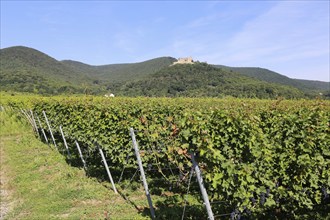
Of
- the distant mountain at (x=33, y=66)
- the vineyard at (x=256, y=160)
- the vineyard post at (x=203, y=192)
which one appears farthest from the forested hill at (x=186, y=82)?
the vineyard post at (x=203, y=192)

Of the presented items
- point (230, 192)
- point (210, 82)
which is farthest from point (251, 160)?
point (210, 82)

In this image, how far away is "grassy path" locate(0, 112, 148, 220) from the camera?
26.7 ft

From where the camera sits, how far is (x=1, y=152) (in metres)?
17.6

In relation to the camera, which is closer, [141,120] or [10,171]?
[141,120]

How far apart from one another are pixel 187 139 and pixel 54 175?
8.04m

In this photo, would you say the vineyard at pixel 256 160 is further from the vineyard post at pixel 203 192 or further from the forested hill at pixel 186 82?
the forested hill at pixel 186 82

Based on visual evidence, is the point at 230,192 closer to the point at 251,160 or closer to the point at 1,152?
the point at 251,160

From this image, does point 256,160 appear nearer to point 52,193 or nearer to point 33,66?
point 52,193

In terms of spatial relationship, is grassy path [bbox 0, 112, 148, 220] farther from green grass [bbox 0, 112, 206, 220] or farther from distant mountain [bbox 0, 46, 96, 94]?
distant mountain [bbox 0, 46, 96, 94]

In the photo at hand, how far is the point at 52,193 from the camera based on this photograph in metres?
9.82

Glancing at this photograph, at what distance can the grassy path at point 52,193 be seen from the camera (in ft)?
26.7

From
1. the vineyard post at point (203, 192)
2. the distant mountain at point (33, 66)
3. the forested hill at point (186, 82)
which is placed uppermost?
the distant mountain at point (33, 66)

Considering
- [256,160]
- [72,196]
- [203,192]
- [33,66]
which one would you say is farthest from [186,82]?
[33,66]

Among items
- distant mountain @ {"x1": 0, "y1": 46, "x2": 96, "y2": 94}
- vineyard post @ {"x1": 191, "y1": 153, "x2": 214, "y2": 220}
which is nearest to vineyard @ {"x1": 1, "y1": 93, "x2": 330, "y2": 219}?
vineyard post @ {"x1": 191, "y1": 153, "x2": 214, "y2": 220}
